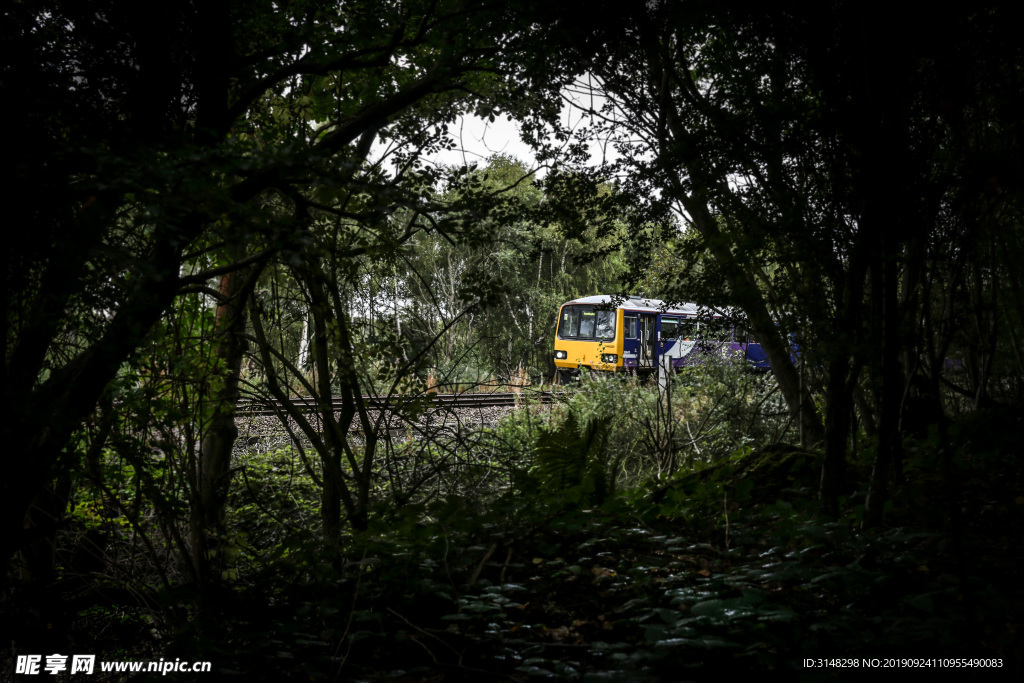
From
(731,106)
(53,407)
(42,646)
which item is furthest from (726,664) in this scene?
(42,646)

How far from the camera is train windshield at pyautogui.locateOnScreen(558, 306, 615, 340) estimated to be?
16562 mm

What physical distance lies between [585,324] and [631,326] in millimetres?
1226

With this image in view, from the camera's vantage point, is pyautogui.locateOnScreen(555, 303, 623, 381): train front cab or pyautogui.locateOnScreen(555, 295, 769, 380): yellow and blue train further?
pyautogui.locateOnScreen(555, 303, 623, 381): train front cab

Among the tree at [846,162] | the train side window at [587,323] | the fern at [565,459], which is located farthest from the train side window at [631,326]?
the tree at [846,162]

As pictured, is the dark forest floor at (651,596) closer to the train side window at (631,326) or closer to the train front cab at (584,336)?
the train front cab at (584,336)

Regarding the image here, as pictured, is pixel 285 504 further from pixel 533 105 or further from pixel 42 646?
pixel 533 105

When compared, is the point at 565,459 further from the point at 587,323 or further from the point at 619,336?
the point at 587,323

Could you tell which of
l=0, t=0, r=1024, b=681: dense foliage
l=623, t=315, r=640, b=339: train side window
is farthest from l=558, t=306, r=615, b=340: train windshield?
l=0, t=0, r=1024, b=681: dense foliage

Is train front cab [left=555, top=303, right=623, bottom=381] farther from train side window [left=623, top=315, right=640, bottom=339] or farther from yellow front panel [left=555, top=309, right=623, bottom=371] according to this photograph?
train side window [left=623, top=315, right=640, bottom=339]

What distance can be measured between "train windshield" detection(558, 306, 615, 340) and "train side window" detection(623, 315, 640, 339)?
0.40 meters

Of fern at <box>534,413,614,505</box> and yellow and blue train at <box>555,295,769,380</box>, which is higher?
yellow and blue train at <box>555,295,769,380</box>

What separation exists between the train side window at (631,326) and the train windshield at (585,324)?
0.40 metres

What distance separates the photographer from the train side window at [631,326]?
16688mm

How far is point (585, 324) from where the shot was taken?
55.9 feet
